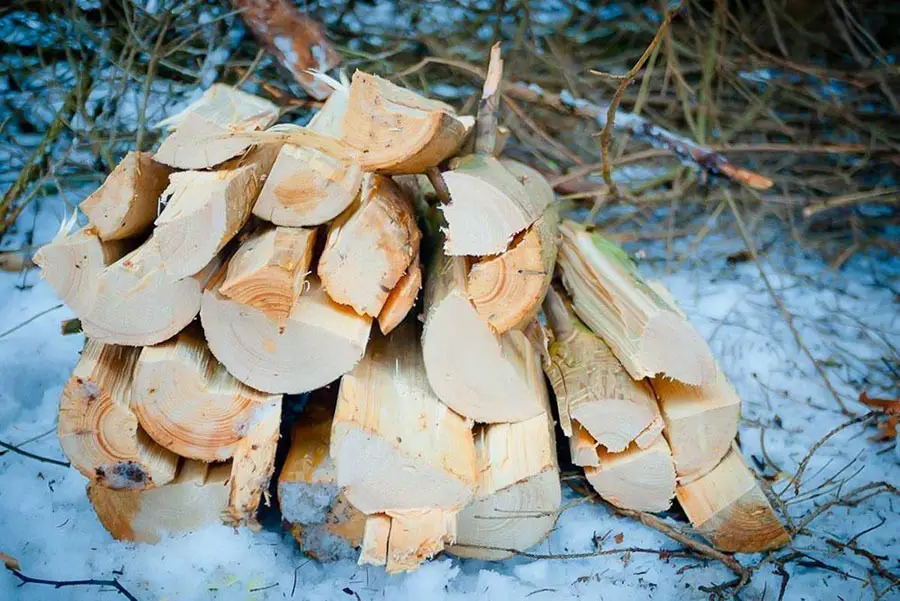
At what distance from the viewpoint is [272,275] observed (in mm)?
1590

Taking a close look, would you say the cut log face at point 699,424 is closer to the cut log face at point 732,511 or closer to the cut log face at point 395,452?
the cut log face at point 732,511

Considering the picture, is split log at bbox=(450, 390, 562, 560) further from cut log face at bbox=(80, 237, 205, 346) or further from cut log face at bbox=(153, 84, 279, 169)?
cut log face at bbox=(153, 84, 279, 169)

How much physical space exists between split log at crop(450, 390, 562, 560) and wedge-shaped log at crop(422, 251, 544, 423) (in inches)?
2.2

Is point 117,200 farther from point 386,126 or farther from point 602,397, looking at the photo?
point 602,397

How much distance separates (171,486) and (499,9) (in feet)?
7.72

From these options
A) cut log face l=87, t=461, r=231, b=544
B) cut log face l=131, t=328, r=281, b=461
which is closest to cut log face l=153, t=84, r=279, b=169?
cut log face l=131, t=328, r=281, b=461

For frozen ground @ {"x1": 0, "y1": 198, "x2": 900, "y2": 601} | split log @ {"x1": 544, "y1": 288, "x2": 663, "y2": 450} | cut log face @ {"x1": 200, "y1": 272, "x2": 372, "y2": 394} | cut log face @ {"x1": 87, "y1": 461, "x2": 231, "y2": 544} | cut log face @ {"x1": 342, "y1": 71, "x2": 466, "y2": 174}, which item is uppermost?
cut log face @ {"x1": 342, "y1": 71, "x2": 466, "y2": 174}

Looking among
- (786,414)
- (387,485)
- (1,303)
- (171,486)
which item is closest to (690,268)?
(786,414)

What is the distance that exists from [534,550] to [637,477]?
12.0 inches

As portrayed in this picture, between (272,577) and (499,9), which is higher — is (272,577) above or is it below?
below

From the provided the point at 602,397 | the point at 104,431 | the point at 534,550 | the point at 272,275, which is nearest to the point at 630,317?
the point at 602,397

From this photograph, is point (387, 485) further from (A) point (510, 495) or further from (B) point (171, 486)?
(B) point (171, 486)

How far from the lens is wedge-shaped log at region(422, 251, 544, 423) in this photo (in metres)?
1.73

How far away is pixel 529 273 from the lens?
5.64ft
